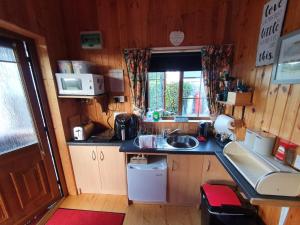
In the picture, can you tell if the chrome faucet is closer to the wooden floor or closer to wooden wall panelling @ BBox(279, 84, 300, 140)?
the wooden floor

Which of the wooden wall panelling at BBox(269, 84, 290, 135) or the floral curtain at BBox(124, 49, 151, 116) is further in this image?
the floral curtain at BBox(124, 49, 151, 116)

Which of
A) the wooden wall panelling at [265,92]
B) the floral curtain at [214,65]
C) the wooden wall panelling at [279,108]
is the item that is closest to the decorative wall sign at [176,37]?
the floral curtain at [214,65]

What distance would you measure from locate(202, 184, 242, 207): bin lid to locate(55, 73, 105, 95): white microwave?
1.68m

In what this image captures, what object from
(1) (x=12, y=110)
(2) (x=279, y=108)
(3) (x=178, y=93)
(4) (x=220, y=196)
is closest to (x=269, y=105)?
(2) (x=279, y=108)

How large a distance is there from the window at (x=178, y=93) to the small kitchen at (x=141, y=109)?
15mm

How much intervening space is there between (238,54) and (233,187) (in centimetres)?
158

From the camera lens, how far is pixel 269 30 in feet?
3.96

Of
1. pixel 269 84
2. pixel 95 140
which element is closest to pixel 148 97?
pixel 95 140

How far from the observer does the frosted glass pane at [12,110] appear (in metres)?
1.36

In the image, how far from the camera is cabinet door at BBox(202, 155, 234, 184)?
5.30 feet

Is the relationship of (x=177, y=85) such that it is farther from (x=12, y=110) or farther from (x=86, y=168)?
(x=12, y=110)

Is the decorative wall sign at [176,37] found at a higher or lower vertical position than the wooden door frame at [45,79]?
higher

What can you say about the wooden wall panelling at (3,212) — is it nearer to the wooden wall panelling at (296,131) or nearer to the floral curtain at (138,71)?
the floral curtain at (138,71)

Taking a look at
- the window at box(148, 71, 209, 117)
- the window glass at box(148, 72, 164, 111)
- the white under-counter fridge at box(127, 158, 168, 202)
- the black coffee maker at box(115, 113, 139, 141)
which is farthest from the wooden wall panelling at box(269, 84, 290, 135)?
the black coffee maker at box(115, 113, 139, 141)
